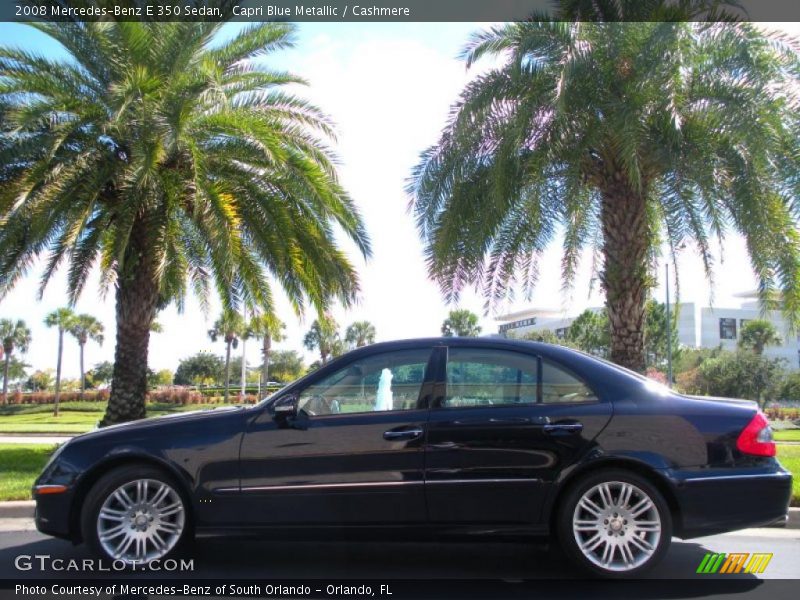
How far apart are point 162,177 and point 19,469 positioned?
192 inches

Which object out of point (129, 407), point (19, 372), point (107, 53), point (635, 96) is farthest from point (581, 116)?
point (19, 372)

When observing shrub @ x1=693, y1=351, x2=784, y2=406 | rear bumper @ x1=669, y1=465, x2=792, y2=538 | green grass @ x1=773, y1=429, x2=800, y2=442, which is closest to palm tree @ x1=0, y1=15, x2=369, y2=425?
rear bumper @ x1=669, y1=465, x2=792, y2=538

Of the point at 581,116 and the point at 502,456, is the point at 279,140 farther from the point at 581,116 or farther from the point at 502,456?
the point at 502,456

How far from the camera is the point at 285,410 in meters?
4.97

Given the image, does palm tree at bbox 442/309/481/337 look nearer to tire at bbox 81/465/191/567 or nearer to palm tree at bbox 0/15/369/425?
palm tree at bbox 0/15/369/425

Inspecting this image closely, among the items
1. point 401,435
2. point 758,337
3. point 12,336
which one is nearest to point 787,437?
point 401,435

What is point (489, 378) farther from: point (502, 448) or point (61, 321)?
point (61, 321)

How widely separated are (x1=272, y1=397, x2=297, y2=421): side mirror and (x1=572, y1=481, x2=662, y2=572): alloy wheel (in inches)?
78.5

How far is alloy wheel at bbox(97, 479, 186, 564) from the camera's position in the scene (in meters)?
4.89

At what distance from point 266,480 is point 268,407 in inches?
19.6

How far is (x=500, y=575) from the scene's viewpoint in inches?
197

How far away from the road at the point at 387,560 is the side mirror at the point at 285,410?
0.87 m

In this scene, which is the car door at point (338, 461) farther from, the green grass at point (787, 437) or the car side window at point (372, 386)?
the green grass at point (787, 437)

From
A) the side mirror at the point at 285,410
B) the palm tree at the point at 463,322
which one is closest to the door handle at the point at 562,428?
the side mirror at the point at 285,410
